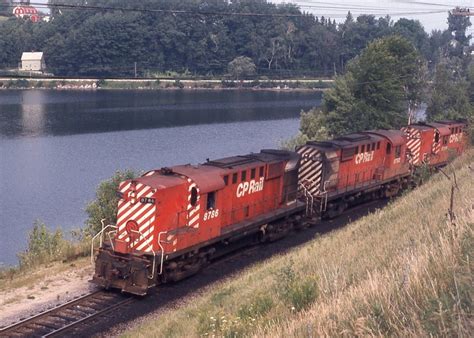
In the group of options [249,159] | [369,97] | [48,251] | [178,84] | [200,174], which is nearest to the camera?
[200,174]

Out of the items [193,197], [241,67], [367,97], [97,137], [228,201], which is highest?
[241,67]

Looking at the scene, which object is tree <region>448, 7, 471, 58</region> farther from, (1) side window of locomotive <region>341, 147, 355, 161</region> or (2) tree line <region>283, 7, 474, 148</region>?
(1) side window of locomotive <region>341, 147, 355, 161</region>

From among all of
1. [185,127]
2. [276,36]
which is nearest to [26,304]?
[185,127]

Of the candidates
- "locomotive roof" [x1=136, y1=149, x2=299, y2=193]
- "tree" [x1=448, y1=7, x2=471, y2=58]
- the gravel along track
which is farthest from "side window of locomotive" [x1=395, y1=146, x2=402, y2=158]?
"tree" [x1=448, y1=7, x2=471, y2=58]

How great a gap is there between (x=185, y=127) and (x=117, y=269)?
61988 millimetres

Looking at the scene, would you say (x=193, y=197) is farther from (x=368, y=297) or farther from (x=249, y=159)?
(x=368, y=297)

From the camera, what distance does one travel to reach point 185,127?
80.1 meters

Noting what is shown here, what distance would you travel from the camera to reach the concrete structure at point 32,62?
376 feet

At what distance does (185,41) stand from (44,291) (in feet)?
381

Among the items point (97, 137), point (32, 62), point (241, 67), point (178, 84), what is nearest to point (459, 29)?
point (241, 67)

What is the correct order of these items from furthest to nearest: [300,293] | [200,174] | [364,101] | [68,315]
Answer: [364,101] < [200,174] < [68,315] < [300,293]

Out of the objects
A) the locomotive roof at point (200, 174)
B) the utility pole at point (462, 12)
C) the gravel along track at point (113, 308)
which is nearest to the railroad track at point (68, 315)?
the gravel along track at point (113, 308)

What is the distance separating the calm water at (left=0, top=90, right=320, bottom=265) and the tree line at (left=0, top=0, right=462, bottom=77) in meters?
6.89

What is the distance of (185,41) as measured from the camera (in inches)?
5167
